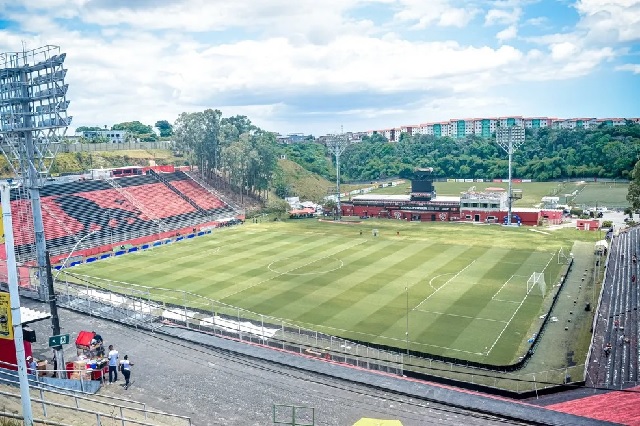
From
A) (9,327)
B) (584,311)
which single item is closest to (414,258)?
(584,311)

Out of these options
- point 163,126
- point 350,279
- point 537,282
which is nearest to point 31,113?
point 350,279

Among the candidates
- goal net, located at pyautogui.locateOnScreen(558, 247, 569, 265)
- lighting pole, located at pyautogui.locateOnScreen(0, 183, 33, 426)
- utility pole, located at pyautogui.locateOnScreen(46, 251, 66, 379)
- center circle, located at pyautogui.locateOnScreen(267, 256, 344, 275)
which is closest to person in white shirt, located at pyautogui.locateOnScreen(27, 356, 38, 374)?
utility pole, located at pyautogui.locateOnScreen(46, 251, 66, 379)

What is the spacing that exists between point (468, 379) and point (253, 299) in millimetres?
20316

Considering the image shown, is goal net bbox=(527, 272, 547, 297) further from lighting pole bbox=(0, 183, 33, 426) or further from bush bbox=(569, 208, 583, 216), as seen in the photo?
bush bbox=(569, 208, 583, 216)

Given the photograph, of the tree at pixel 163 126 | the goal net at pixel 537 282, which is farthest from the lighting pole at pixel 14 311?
the tree at pixel 163 126

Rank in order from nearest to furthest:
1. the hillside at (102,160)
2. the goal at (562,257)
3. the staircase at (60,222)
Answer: the goal at (562,257) → the staircase at (60,222) → the hillside at (102,160)

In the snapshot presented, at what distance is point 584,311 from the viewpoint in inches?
1633

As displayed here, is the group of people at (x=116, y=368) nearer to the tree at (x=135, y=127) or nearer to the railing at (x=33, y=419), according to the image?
the railing at (x=33, y=419)

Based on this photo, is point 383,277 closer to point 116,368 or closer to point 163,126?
point 116,368

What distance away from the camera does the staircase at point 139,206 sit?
8006 cm

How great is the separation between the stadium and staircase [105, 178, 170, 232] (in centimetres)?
34

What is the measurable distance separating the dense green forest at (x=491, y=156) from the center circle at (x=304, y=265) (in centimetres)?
9980

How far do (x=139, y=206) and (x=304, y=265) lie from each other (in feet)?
123

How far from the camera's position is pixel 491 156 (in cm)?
16462
